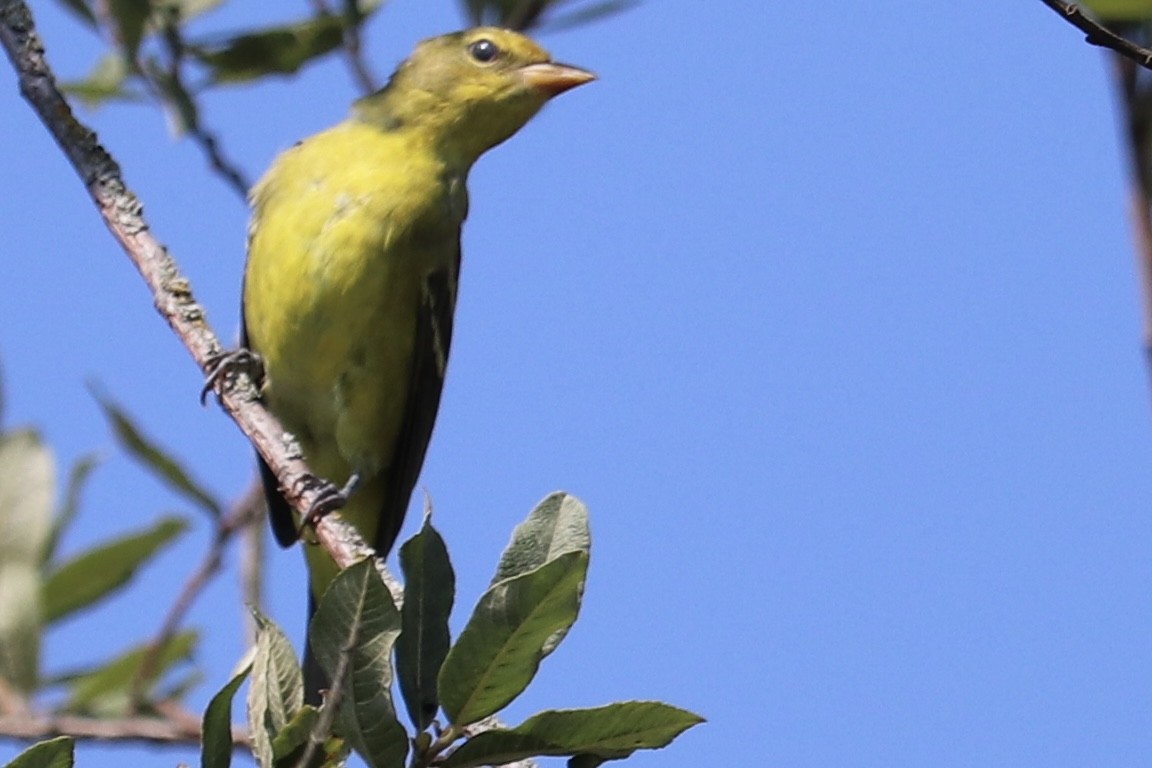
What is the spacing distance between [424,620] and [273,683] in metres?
0.19

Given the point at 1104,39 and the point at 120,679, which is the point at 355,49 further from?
the point at 1104,39

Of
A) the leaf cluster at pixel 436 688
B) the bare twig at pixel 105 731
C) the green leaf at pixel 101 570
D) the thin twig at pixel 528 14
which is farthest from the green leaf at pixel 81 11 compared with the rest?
the leaf cluster at pixel 436 688

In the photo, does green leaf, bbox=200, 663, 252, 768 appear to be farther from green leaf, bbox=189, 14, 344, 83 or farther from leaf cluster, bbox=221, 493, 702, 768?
green leaf, bbox=189, 14, 344, 83

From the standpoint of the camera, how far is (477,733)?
1.93 m

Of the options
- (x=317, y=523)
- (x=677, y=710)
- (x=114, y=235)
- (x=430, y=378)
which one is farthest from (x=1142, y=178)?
(x=430, y=378)

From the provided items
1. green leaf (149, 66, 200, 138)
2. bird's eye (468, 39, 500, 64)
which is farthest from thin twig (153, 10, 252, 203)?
bird's eye (468, 39, 500, 64)

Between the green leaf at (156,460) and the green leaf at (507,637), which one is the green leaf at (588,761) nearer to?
the green leaf at (507,637)

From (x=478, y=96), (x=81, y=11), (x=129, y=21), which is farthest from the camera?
(x=478, y=96)

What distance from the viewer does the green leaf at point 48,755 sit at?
67.5 inches

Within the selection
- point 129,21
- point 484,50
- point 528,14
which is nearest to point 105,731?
point 129,21

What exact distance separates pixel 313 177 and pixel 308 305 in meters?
0.42

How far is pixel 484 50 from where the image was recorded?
523 centimetres

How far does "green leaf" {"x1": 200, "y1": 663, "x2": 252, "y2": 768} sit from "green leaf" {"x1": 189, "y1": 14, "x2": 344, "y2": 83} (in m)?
2.54

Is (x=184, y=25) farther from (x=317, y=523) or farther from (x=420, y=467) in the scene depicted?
(x=317, y=523)
